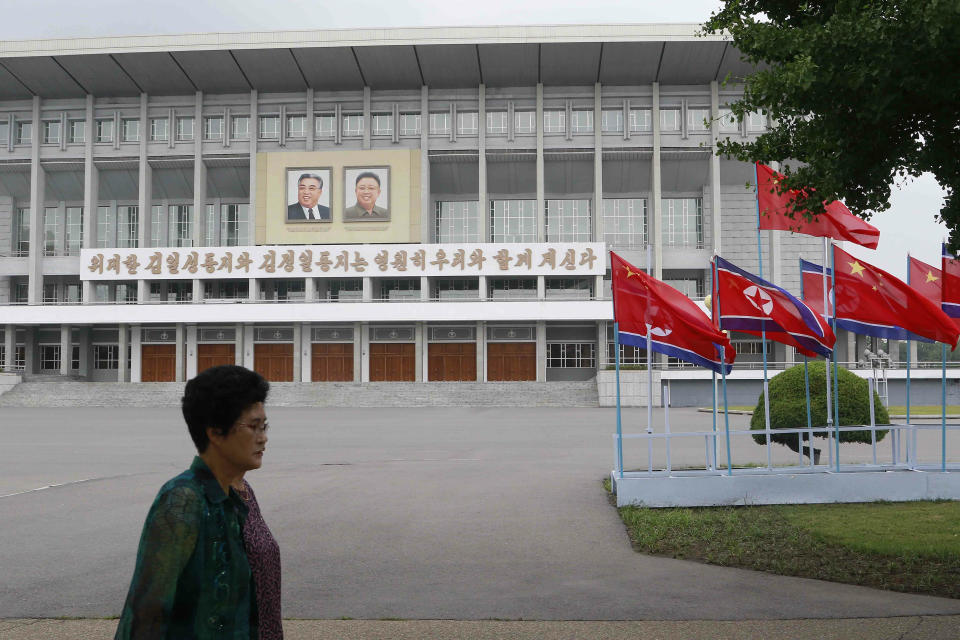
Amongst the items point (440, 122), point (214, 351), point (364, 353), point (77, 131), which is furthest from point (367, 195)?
point (77, 131)

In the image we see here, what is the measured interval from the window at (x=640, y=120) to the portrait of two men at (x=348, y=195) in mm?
15263

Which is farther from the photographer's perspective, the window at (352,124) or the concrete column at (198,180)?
the window at (352,124)

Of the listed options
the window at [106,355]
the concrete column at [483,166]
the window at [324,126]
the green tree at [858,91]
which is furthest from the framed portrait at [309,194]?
the green tree at [858,91]

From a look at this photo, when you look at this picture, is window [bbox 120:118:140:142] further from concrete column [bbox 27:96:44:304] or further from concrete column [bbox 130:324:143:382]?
concrete column [bbox 130:324:143:382]

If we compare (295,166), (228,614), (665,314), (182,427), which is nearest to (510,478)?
(665,314)

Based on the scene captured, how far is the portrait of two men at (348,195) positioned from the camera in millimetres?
48312

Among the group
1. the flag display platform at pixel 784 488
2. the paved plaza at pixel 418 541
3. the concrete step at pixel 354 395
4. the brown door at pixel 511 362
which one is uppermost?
the brown door at pixel 511 362

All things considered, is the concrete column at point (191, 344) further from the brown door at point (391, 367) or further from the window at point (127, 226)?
the brown door at point (391, 367)

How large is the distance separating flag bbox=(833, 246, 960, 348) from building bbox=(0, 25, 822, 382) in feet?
114

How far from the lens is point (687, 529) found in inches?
368

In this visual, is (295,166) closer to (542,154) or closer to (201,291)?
(201,291)

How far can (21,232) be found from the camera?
53969 millimetres

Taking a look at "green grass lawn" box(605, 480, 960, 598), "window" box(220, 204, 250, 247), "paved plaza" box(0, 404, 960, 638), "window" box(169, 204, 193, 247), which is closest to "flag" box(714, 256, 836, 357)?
"green grass lawn" box(605, 480, 960, 598)

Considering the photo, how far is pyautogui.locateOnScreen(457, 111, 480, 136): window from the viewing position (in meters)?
50.0
